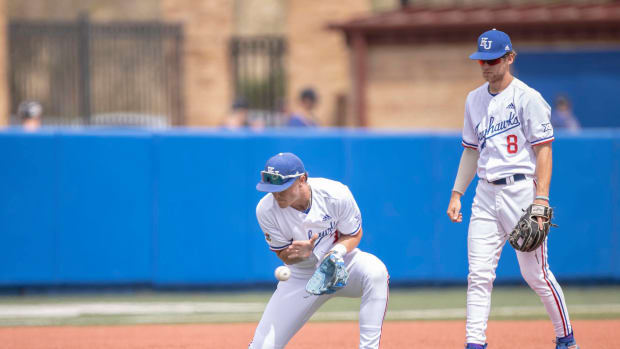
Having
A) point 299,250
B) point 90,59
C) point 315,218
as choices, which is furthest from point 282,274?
point 90,59

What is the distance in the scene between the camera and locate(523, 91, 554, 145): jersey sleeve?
565 centimetres

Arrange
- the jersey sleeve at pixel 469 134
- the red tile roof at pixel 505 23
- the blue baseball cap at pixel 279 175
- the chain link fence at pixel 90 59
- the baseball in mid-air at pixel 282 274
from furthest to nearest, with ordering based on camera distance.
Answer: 1. the chain link fence at pixel 90 59
2. the red tile roof at pixel 505 23
3. the jersey sleeve at pixel 469 134
4. the baseball in mid-air at pixel 282 274
5. the blue baseball cap at pixel 279 175

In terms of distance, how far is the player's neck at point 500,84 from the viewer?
228 inches

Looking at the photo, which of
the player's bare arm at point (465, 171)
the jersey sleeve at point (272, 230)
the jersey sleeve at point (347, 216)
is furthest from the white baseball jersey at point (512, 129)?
the jersey sleeve at point (272, 230)

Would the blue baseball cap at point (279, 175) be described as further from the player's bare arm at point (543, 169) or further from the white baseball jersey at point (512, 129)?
the player's bare arm at point (543, 169)

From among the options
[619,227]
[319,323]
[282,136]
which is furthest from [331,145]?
[619,227]

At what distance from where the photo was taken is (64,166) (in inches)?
385

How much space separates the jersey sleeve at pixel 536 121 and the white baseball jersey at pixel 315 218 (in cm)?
121

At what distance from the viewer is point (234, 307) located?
906 cm

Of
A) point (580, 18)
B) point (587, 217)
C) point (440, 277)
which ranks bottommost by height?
point (440, 277)

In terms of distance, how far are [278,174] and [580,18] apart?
11.1 meters

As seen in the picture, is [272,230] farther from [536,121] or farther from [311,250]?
[536,121]

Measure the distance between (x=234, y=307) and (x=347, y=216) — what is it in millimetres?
3912

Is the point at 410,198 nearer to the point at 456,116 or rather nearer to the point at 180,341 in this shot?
the point at 180,341
